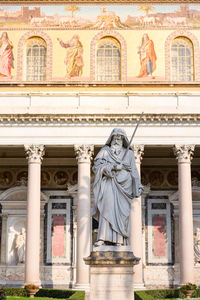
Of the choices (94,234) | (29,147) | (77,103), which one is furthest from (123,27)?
(94,234)

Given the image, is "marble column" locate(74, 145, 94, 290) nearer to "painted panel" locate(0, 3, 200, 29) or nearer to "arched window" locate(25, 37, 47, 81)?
"arched window" locate(25, 37, 47, 81)

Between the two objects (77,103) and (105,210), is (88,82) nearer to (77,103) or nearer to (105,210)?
(77,103)

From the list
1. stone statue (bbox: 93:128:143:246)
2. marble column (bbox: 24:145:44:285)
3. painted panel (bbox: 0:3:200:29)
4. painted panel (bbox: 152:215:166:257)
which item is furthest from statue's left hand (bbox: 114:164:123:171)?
painted panel (bbox: 0:3:200:29)

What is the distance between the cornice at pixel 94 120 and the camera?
92.8 ft

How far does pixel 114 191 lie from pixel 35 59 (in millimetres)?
23297

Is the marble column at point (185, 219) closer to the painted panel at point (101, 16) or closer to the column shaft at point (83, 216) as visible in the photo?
the column shaft at point (83, 216)

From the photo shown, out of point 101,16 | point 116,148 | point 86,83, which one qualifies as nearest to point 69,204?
point 86,83

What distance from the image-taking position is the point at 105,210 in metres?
11.3

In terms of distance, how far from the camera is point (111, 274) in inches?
430

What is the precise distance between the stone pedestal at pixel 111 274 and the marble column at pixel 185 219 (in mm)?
16775

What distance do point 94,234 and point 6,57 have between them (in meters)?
11.7

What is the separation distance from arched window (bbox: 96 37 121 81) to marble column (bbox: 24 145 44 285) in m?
7.11

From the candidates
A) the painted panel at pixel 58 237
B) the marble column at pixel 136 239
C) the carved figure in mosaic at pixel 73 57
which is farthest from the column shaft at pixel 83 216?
the carved figure in mosaic at pixel 73 57

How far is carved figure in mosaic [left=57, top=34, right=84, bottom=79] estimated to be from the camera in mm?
32719
